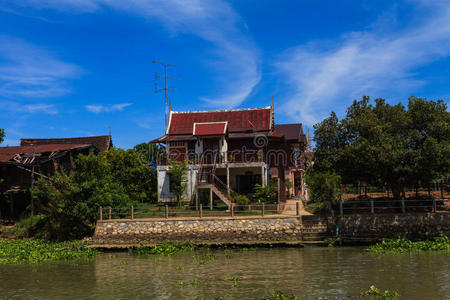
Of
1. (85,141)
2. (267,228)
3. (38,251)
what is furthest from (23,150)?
(267,228)

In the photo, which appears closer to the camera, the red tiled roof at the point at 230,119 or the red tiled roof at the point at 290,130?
the red tiled roof at the point at 230,119

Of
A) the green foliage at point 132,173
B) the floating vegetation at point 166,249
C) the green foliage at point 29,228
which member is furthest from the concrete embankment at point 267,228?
the green foliage at point 132,173

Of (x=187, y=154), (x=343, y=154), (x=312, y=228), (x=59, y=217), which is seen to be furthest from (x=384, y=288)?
(x=187, y=154)

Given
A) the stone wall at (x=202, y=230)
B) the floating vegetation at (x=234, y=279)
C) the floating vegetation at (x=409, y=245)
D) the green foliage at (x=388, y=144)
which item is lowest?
the floating vegetation at (x=234, y=279)

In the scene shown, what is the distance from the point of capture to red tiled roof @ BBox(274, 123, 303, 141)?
43.6m

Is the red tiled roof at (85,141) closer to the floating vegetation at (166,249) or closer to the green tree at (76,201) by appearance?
the green tree at (76,201)

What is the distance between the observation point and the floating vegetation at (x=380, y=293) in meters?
14.0

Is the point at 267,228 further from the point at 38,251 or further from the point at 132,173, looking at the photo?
the point at 132,173

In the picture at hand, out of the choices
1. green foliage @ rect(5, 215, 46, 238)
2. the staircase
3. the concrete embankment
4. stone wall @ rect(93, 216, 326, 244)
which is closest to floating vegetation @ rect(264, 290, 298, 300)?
the concrete embankment

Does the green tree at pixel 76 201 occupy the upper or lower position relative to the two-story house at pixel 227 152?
lower

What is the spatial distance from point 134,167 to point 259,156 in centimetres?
1254

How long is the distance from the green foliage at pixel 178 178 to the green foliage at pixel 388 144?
11.3m

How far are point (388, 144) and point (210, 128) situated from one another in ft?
52.1

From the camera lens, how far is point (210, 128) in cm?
3753
